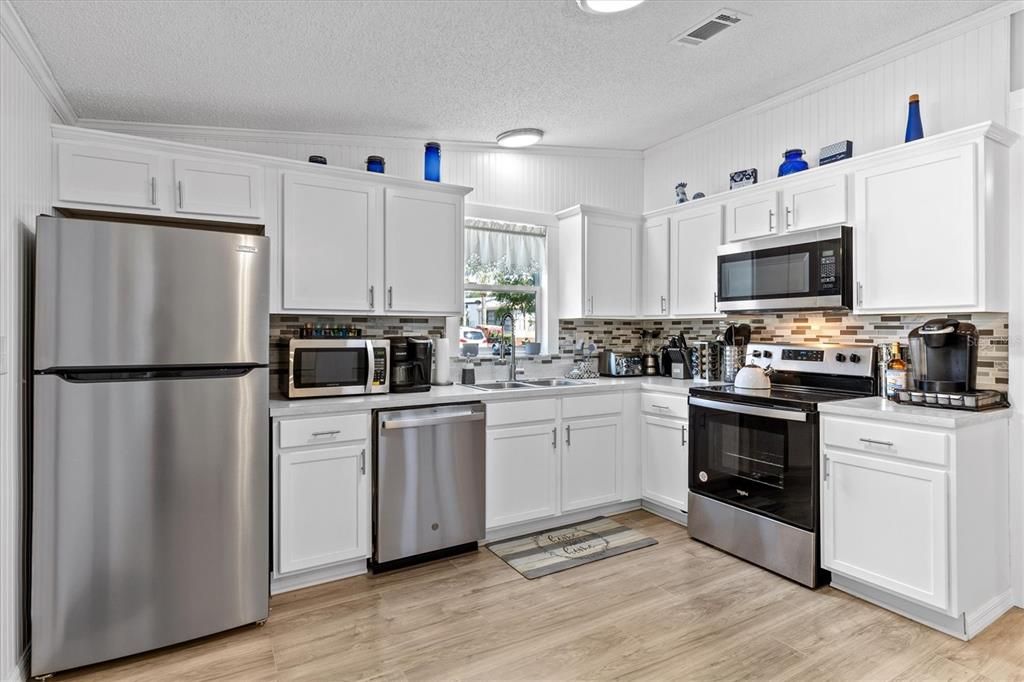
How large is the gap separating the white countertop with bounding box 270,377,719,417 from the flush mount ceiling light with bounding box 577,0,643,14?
197 centimetres

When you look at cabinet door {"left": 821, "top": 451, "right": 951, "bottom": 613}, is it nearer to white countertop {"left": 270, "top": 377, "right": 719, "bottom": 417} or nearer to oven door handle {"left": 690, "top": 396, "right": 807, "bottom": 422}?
oven door handle {"left": 690, "top": 396, "right": 807, "bottom": 422}

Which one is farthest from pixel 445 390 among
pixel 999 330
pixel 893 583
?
pixel 999 330

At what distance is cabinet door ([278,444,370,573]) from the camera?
108 inches

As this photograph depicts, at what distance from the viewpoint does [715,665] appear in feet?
7.16

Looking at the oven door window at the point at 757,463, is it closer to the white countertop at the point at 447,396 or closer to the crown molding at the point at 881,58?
the white countertop at the point at 447,396

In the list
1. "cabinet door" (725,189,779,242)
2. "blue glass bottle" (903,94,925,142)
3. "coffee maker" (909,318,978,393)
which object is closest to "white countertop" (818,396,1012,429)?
"coffee maker" (909,318,978,393)

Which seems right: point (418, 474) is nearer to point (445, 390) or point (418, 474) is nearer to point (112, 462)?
point (445, 390)

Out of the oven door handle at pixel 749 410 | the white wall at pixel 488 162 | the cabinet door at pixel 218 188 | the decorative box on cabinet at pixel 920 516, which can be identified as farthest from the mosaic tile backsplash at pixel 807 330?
the cabinet door at pixel 218 188

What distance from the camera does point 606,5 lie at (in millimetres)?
2289

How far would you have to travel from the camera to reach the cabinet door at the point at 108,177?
101 inches

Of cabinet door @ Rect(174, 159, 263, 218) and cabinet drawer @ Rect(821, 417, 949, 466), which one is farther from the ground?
cabinet door @ Rect(174, 159, 263, 218)

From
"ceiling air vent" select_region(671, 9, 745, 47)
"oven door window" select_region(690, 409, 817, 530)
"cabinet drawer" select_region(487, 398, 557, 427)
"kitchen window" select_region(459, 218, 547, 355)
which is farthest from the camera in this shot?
"kitchen window" select_region(459, 218, 547, 355)

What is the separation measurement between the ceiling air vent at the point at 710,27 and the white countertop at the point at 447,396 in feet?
6.36

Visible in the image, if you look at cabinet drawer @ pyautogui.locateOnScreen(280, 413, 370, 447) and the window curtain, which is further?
the window curtain
